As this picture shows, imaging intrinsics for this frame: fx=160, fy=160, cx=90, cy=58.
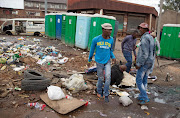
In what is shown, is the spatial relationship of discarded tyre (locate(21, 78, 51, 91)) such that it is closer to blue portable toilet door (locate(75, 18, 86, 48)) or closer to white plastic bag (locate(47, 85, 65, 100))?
white plastic bag (locate(47, 85, 65, 100))

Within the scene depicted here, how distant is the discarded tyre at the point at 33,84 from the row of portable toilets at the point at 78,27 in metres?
4.63

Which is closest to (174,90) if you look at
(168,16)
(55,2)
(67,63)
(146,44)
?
(146,44)

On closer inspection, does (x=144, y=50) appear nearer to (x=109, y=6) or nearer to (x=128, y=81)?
(x=128, y=81)

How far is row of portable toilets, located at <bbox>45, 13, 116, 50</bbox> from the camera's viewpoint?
313 inches

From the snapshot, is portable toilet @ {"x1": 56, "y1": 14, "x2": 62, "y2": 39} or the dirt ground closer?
the dirt ground

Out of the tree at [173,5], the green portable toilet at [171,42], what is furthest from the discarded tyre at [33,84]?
the tree at [173,5]

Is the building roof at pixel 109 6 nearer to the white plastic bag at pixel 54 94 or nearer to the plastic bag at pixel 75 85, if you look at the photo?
the plastic bag at pixel 75 85

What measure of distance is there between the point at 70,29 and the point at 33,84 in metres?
6.33

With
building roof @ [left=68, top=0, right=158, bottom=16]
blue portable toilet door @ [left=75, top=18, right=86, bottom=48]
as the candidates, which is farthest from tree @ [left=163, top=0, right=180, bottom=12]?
blue portable toilet door @ [left=75, top=18, right=86, bottom=48]

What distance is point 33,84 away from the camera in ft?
12.8

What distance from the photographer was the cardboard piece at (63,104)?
322 cm

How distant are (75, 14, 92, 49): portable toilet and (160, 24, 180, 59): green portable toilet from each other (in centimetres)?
462

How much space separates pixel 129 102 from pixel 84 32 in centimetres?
545

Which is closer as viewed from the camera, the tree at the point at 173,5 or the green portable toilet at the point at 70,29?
the green portable toilet at the point at 70,29
